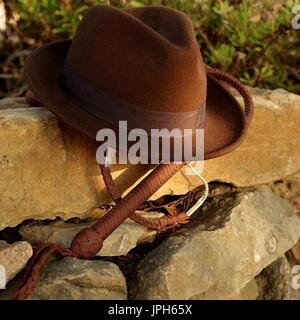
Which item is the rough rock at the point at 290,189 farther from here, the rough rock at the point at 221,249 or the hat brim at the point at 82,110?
the hat brim at the point at 82,110

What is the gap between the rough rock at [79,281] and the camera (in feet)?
5.65

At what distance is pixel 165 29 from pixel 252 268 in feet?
3.27

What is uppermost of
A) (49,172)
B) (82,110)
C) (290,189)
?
(82,110)

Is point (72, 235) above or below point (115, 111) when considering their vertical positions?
below

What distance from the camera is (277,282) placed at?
7.65 ft

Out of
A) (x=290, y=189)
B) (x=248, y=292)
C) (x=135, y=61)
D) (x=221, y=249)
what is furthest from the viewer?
(x=290, y=189)

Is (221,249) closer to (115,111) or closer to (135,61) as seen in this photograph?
(115,111)

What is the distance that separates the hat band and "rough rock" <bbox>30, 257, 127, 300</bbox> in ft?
1.57

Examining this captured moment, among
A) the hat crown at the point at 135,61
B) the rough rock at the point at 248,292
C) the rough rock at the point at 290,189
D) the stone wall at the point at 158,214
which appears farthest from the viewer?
the rough rock at the point at 290,189

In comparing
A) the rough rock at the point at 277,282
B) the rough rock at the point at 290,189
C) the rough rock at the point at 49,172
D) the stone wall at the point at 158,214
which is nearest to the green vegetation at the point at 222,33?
the stone wall at the point at 158,214

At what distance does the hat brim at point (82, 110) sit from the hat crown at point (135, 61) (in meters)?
0.11

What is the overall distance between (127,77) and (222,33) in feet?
4.87

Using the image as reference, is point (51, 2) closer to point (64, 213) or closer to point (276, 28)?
point (276, 28)

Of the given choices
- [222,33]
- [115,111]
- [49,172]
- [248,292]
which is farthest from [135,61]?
[222,33]
